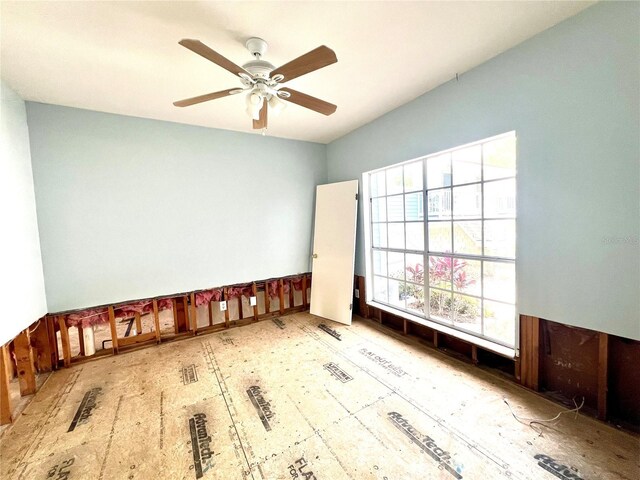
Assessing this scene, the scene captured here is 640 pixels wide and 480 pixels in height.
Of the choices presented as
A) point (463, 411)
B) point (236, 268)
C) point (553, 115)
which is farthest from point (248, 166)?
point (463, 411)

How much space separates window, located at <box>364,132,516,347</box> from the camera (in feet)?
7.08

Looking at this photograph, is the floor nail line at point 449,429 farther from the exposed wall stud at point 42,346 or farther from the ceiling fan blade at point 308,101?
the exposed wall stud at point 42,346

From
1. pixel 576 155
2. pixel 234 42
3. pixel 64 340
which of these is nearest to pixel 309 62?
pixel 234 42

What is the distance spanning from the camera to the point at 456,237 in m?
2.51

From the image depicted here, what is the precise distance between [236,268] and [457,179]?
3020 mm

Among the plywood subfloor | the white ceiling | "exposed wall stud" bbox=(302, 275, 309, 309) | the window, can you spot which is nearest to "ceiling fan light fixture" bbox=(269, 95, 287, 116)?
the white ceiling

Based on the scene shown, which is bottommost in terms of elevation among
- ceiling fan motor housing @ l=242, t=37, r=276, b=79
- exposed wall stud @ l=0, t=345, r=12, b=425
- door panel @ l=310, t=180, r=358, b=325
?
exposed wall stud @ l=0, t=345, r=12, b=425

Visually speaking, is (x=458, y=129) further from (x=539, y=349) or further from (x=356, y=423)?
(x=356, y=423)

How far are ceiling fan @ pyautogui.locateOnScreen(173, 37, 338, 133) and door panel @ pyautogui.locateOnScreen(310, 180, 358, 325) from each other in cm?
172

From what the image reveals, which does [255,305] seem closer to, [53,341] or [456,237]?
[53,341]

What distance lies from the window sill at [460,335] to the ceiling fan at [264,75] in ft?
7.97

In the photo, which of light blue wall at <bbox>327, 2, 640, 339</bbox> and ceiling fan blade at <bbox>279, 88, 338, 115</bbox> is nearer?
light blue wall at <bbox>327, 2, 640, 339</bbox>

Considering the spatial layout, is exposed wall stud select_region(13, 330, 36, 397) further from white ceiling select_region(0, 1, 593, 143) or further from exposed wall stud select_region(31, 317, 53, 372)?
white ceiling select_region(0, 1, 593, 143)

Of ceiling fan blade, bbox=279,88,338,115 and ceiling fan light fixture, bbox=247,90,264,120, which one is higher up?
ceiling fan blade, bbox=279,88,338,115
